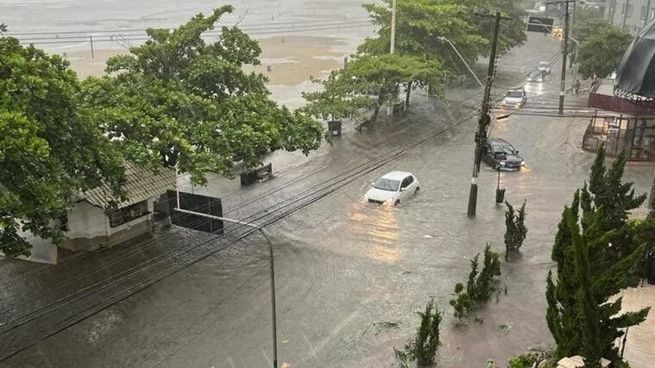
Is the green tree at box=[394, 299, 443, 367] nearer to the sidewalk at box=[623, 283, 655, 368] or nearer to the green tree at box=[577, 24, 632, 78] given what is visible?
the sidewalk at box=[623, 283, 655, 368]

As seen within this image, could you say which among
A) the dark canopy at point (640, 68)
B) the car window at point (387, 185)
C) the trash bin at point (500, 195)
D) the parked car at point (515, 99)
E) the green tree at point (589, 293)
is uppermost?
the dark canopy at point (640, 68)

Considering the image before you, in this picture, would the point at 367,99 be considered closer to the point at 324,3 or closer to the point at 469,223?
the point at 469,223

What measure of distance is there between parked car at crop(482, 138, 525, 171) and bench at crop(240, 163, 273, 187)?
445 inches

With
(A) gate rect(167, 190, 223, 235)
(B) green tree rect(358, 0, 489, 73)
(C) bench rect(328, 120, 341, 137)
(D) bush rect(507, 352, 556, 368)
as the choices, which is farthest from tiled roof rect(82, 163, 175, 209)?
(B) green tree rect(358, 0, 489, 73)

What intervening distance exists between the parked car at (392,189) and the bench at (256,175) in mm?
6104

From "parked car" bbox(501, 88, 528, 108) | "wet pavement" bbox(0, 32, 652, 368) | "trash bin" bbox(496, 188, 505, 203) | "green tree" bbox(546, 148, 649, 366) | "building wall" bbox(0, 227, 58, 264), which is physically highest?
"green tree" bbox(546, 148, 649, 366)

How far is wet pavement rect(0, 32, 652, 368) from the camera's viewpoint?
58.3ft

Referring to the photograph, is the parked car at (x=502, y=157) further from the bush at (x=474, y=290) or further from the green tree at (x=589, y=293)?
the green tree at (x=589, y=293)

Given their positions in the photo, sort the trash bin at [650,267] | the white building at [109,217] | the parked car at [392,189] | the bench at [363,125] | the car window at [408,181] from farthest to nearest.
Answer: the bench at [363,125], the car window at [408,181], the parked car at [392,189], the white building at [109,217], the trash bin at [650,267]

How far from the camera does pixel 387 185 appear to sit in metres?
29.2

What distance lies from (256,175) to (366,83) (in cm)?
1111

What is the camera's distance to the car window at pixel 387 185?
29.0 meters

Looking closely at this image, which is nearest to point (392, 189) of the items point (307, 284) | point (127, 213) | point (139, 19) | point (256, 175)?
point (256, 175)

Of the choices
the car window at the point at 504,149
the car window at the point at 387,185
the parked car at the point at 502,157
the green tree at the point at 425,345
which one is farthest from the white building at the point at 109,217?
the car window at the point at 504,149
